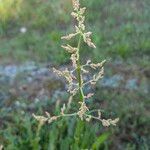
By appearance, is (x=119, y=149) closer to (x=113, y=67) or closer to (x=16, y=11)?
(x=113, y=67)

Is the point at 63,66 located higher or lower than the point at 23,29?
lower

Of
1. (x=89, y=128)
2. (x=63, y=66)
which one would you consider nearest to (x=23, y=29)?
(x=63, y=66)

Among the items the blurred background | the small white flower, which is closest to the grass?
the blurred background

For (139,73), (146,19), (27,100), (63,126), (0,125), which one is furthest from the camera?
(146,19)

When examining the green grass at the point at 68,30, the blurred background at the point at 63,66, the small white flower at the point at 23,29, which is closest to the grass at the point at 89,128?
the blurred background at the point at 63,66

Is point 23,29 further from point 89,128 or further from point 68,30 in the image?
point 89,128

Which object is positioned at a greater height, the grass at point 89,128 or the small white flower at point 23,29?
the small white flower at point 23,29

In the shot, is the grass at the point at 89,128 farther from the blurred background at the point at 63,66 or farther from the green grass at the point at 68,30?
the green grass at the point at 68,30

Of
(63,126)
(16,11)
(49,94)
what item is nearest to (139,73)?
(49,94)
